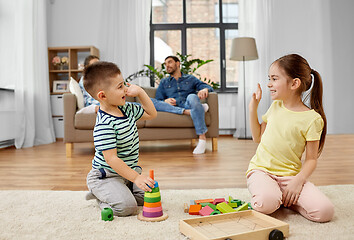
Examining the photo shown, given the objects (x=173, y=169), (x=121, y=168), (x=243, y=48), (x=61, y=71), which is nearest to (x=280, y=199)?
(x=121, y=168)

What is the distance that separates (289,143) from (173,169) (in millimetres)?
1098

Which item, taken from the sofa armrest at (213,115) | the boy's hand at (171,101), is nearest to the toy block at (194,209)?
the sofa armrest at (213,115)

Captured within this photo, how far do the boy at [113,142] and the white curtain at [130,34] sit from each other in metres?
3.57

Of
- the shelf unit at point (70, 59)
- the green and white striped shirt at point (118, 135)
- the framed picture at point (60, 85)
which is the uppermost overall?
the shelf unit at point (70, 59)

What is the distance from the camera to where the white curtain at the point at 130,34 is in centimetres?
488

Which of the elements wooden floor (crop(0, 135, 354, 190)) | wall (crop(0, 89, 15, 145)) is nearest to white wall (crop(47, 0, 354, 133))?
wall (crop(0, 89, 15, 145))

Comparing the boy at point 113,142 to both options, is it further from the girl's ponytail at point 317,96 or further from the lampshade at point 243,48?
the lampshade at point 243,48

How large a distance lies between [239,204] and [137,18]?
411 centimetres

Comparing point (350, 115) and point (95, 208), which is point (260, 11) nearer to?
point (350, 115)

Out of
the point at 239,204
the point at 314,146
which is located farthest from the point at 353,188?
the point at 239,204

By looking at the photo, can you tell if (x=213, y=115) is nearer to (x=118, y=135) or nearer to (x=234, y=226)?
(x=118, y=135)

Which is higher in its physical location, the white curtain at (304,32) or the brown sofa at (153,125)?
the white curtain at (304,32)

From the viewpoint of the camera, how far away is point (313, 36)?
199 inches

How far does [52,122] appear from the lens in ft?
15.4
